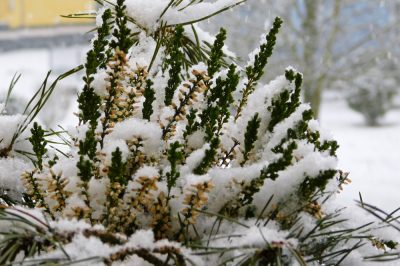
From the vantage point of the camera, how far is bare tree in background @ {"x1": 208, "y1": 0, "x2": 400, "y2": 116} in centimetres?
1242

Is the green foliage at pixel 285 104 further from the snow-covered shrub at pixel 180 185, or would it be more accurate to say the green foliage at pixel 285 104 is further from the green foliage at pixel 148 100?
the green foliage at pixel 148 100

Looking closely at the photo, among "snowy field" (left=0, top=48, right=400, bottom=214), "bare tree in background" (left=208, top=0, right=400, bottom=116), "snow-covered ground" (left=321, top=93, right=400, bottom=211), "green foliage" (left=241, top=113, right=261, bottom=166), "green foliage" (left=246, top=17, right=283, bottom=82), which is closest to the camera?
"green foliage" (left=241, top=113, right=261, bottom=166)

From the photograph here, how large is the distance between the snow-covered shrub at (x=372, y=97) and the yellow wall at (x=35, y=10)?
52.5 feet

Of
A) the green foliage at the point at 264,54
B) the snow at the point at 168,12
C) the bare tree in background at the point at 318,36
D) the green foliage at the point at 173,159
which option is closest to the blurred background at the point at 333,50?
the bare tree in background at the point at 318,36

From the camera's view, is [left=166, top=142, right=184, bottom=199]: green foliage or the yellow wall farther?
the yellow wall

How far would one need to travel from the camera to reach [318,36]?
12.6 m

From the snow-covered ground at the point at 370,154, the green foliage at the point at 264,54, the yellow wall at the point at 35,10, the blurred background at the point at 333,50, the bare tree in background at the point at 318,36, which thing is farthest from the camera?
the yellow wall at the point at 35,10

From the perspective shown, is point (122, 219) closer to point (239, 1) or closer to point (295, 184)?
point (295, 184)

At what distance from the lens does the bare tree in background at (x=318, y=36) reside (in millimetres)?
12422

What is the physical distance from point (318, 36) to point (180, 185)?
40.0 feet

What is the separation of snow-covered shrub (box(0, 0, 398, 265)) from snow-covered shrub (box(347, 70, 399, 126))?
1719 centimetres

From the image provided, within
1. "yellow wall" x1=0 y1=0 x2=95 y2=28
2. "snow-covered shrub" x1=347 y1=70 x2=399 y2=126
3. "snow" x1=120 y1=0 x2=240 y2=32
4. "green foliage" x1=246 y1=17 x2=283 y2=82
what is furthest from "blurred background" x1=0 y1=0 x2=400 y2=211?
"yellow wall" x1=0 y1=0 x2=95 y2=28

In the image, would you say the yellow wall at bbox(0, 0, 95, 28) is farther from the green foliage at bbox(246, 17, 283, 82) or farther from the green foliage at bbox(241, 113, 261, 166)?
the green foliage at bbox(241, 113, 261, 166)

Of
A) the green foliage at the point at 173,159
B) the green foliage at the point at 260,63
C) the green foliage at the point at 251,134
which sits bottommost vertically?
the green foliage at the point at 173,159
